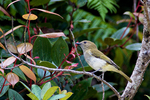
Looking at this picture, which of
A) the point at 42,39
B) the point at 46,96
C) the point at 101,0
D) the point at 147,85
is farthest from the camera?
the point at 147,85

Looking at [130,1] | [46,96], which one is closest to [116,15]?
[130,1]

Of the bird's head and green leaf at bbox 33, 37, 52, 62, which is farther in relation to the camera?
the bird's head

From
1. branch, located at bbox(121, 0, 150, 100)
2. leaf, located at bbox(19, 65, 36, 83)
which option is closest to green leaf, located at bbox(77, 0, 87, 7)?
branch, located at bbox(121, 0, 150, 100)

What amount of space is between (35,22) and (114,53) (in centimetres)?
144

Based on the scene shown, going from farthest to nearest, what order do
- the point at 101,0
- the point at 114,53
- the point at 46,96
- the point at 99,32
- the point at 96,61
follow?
the point at 99,32
the point at 114,53
the point at 101,0
the point at 96,61
the point at 46,96

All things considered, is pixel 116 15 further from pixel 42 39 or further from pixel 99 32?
pixel 42 39

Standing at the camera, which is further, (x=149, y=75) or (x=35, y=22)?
(x=149, y=75)

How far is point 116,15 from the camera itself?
4.17 m

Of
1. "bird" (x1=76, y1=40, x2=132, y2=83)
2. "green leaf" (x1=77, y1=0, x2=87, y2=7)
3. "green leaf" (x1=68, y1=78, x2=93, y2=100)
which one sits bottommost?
"green leaf" (x1=68, y1=78, x2=93, y2=100)

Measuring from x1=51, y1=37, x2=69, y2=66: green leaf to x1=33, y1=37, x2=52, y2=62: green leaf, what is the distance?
9 centimetres

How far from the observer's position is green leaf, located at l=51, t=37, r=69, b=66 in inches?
77.8

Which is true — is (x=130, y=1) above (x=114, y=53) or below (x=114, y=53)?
above

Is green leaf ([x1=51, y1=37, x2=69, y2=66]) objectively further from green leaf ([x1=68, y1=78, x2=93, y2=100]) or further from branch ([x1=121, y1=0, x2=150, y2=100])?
branch ([x1=121, y1=0, x2=150, y2=100])

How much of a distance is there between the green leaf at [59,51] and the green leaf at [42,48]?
9 cm
